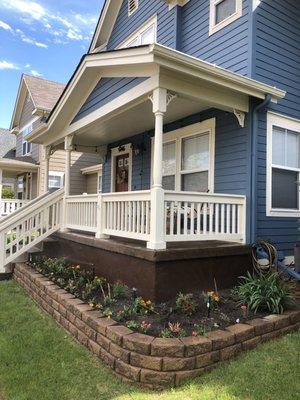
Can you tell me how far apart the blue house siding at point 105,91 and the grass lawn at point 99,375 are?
3.91m

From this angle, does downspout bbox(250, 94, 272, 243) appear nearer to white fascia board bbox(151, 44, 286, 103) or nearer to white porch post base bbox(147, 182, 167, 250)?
white fascia board bbox(151, 44, 286, 103)

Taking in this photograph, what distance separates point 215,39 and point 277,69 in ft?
4.57

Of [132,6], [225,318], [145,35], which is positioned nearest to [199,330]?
[225,318]

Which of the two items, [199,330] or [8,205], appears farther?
[8,205]

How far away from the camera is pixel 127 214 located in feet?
18.4

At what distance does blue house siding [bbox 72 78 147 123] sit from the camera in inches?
232

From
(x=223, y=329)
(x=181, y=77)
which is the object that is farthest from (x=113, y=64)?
(x=223, y=329)

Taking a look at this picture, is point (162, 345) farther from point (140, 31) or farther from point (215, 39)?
point (140, 31)

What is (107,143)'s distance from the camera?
34.0 feet

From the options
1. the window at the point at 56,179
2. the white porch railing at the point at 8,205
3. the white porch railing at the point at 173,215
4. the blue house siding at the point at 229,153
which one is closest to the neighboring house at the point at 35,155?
the window at the point at 56,179

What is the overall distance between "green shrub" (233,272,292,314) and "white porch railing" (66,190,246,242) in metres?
0.96

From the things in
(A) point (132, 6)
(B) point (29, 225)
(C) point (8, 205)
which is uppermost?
(A) point (132, 6)

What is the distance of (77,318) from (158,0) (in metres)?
7.85

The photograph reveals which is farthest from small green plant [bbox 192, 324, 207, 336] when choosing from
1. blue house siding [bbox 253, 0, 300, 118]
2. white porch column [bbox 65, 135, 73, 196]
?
white porch column [bbox 65, 135, 73, 196]
